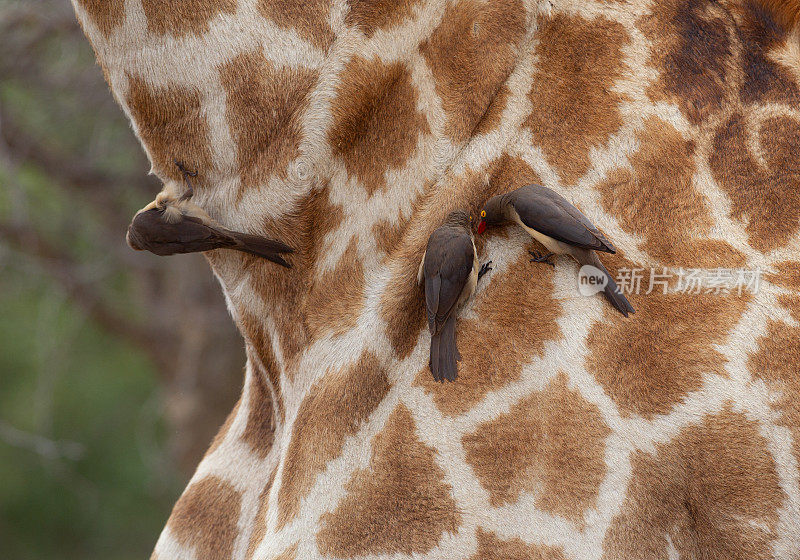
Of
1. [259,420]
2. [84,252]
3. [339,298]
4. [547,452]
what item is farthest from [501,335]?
[84,252]

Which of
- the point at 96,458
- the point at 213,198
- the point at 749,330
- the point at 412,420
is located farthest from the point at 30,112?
the point at 96,458

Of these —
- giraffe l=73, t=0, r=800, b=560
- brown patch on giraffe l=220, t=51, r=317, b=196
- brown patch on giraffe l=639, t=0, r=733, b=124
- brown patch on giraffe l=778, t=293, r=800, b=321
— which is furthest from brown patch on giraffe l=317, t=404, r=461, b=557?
brown patch on giraffe l=639, t=0, r=733, b=124

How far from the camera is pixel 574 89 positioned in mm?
1617

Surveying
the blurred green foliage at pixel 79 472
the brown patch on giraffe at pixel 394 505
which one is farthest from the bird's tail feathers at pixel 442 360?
the blurred green foliage at pixel 79 472

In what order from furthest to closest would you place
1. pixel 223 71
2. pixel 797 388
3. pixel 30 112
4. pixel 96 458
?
pixel 96 458, pixel 30 112, pixel 223 71, pixel 797 388

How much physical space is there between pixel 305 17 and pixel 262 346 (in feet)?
2.26

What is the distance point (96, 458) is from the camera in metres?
9.58

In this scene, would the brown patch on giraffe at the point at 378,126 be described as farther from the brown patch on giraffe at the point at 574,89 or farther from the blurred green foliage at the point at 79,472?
the blurred green foliage at the point at 79,472

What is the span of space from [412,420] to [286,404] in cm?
32

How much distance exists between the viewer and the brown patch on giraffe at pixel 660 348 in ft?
4.74

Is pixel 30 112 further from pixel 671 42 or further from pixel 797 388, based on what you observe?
pixel 797 388

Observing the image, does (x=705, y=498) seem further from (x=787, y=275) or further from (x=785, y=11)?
(x=785, y=11)

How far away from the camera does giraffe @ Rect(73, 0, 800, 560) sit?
4.67 feet

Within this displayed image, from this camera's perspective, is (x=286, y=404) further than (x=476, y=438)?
Yes
